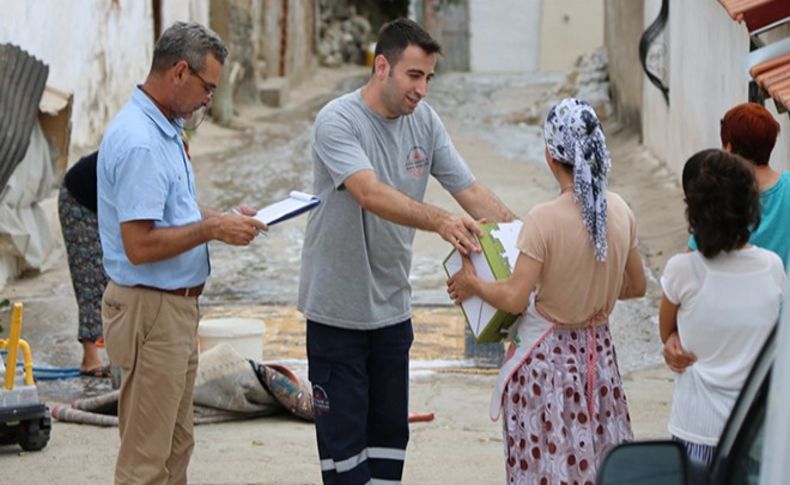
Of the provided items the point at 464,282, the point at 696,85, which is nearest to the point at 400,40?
the point at 464,282

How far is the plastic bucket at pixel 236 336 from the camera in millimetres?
8094

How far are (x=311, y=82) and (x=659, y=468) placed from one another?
2530cm

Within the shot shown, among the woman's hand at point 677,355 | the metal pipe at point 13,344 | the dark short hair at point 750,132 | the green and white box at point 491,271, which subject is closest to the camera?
the woman's hand at point 677,355

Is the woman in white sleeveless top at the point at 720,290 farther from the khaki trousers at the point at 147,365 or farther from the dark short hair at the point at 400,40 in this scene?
the khaki trousers at the point at 147,365

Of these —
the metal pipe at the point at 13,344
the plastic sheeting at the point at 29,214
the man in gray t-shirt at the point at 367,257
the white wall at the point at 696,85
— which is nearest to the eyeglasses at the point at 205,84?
the man in gray t-shirt at the point at 367,257

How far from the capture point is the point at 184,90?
4828mm

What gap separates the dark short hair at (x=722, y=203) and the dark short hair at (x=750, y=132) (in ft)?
3.13

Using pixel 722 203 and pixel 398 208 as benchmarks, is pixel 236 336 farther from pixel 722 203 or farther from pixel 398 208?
pixel 722 203

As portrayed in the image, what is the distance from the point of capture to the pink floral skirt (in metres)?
4.52

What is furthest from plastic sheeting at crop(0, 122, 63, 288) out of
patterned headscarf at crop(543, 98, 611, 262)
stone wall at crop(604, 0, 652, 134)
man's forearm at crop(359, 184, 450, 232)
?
stone wall at crop(604, 0, 652, 134)

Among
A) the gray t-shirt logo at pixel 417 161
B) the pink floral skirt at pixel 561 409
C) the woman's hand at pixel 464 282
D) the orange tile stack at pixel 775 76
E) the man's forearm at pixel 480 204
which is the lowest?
the pink floral skirt at pixel 561 409

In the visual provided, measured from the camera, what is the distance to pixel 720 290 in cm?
422

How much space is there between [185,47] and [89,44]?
11.2 m

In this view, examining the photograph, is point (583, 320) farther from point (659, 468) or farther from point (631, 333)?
point (631, 333)
